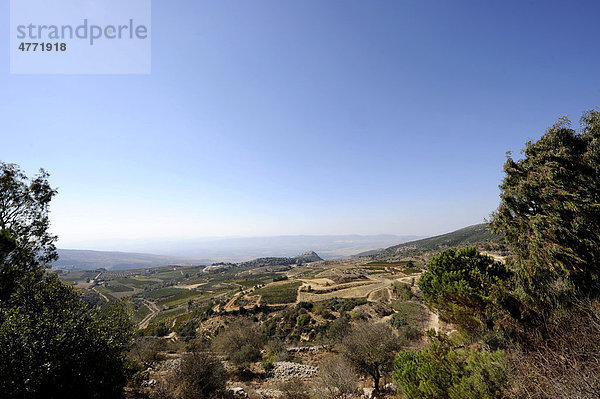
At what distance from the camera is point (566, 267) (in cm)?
1100

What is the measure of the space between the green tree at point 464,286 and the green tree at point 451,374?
310 inches

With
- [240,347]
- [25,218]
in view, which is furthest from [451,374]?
[25,218]

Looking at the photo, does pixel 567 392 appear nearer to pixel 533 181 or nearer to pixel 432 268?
pixel 533 181

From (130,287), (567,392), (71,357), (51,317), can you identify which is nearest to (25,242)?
(51,317)

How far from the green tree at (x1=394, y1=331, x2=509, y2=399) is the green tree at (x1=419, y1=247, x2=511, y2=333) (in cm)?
788

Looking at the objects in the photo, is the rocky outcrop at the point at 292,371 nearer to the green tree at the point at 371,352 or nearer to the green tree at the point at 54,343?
the green tree at the point at 371,352

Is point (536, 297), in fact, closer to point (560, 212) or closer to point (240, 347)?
point (560, 212)

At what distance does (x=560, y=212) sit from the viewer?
1140cm

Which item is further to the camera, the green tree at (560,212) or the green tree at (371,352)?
the green tree at (371,352)

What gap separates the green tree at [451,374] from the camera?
6926 millimetres

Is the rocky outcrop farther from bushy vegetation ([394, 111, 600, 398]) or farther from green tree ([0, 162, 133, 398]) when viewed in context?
green tree ([0, 162, 133, 398])

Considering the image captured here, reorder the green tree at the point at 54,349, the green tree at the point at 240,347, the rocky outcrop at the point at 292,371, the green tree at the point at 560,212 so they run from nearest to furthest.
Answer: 1. the green tree at the point at 54,349
2. the green tree at the point at 560,212
3. the rocky outcrop at the point at 292,371
4. the green tree at the point at 240,347

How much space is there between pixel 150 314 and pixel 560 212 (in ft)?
294

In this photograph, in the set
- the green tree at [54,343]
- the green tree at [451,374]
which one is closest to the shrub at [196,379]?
the green tree at [54,343]
